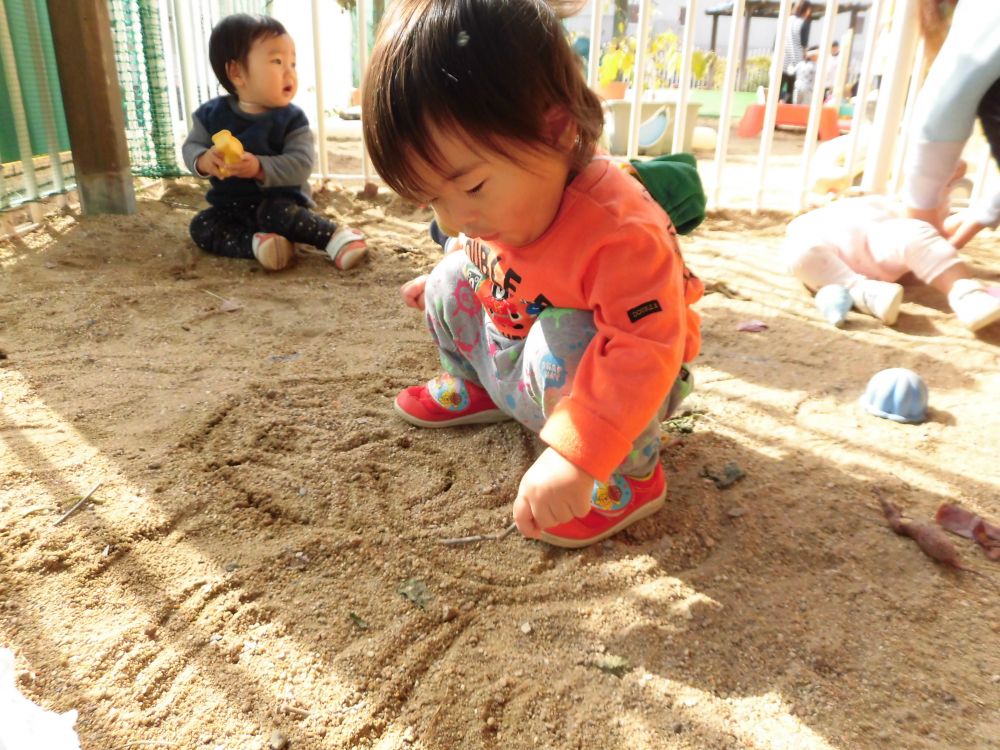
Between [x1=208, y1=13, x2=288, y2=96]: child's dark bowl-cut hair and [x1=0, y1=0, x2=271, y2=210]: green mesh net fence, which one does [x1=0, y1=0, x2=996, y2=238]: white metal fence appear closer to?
[x1=0, y1=0, x2=271, y2=210]: green mesh net fence

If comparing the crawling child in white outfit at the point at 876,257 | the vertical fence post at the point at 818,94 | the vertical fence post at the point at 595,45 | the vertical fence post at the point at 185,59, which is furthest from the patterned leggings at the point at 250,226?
the vertical fence post at the point at 818,94

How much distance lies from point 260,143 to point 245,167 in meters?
0.20

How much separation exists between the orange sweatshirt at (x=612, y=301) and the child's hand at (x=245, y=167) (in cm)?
213

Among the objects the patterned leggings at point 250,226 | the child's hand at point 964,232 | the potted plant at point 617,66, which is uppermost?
the potted plant at point 617,66

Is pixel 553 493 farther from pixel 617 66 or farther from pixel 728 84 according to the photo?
pixel 617 66

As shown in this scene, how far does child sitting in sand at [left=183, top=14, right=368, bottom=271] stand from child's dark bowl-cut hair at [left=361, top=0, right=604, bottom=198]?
2.10 meters

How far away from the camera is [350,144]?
6.36 m

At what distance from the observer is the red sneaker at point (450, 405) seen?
1.84 metres

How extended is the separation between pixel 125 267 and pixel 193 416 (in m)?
1.52

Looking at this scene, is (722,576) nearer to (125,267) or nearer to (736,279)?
(736,279)

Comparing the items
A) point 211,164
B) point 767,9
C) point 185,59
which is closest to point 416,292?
point 211,164

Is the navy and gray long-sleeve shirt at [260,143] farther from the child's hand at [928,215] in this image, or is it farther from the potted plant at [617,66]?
the potted plant at [617,66]

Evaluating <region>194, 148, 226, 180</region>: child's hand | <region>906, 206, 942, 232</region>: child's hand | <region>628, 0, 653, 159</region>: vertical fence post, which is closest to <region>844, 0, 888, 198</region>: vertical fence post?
<region>628, 0, 653, 159</region>: vertical fence post

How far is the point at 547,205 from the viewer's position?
4.11 ft
